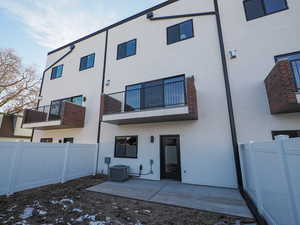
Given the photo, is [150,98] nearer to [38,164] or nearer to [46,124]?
[38,164]

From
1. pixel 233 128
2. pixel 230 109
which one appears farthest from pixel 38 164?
pixel 230 109

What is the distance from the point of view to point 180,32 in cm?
823

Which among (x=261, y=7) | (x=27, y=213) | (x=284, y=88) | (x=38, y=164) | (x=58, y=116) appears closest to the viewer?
(x=27, y=213)

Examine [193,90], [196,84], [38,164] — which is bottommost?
[38,164]

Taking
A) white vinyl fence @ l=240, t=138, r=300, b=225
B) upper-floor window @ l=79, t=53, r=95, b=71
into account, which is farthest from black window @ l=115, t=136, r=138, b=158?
upper-floor window @ l=79, t=53, r=95, b=71

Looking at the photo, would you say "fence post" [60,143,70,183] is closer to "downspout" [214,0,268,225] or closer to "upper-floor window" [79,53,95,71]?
"upper-floor window" [79,53,95,71]

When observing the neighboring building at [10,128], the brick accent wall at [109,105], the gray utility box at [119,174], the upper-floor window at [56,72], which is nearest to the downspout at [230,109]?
the gray utility box at [119,174]

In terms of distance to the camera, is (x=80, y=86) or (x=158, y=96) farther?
(x=80, y=86)

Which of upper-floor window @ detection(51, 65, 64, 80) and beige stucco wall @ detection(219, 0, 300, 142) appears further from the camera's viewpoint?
upper-floor window @ detection(51, 65, 64, 80)

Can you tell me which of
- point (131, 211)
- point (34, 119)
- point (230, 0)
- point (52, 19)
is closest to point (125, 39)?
point (52, 19)

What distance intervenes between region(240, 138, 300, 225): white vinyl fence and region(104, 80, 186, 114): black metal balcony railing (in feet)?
12.0

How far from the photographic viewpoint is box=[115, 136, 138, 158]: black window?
796 centimetres

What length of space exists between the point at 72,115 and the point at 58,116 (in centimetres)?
128

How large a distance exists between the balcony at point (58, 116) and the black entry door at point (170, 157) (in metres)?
6.22
